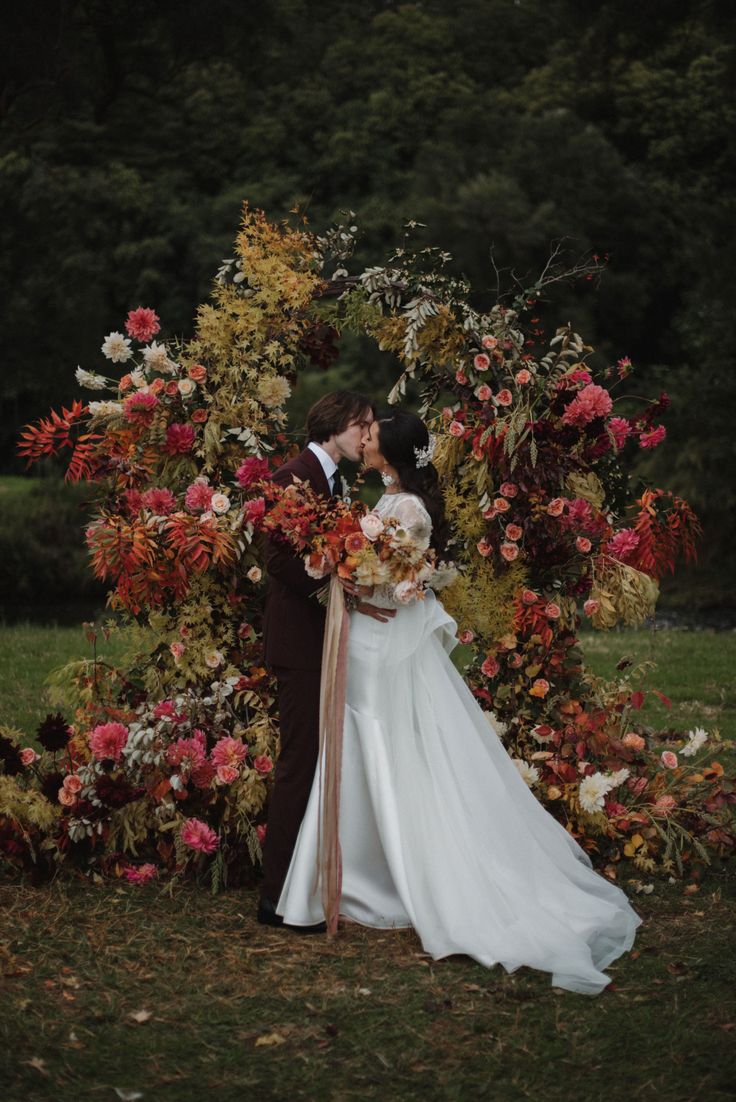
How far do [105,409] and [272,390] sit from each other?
0.83 metres

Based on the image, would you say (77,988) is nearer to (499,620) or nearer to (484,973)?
(484,973)

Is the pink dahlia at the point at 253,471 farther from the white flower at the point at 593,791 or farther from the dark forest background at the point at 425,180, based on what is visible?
the dark forest background at the point at 425,180

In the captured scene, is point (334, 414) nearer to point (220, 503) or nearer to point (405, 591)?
point (220, 503)

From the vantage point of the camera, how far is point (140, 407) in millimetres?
6230

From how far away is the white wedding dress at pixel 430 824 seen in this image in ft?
16.4

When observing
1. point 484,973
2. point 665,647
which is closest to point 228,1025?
point 484,973

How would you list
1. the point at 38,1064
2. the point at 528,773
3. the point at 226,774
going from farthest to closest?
the point at 528,773, the point at 226,774, the point at 38,1064

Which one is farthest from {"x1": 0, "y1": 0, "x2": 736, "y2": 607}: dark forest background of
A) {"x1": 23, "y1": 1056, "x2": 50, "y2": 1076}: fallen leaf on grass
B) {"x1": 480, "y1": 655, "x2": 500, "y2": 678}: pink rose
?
{"x1": 23, "y1": 1056, "x2": 50, "y2": 1076}: fallen leaf on grass

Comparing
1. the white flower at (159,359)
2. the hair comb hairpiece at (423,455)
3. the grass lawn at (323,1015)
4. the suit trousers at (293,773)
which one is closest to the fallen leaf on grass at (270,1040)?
the grass lawn at (323,1015)

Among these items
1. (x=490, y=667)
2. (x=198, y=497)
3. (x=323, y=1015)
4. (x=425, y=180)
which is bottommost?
(x=323, y=1015)

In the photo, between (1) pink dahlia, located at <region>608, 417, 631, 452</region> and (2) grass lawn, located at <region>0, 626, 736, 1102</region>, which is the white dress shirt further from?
(2) grass lawn, located at <region>0, 626, 736, 1102</region>

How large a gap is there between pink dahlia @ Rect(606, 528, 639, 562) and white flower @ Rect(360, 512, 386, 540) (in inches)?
59.3

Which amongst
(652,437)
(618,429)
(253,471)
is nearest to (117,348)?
(253,471)

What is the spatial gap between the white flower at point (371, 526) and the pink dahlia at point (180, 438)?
4.97 feet
